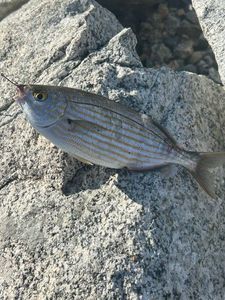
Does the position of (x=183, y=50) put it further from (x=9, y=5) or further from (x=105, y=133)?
(x=105, y=133)

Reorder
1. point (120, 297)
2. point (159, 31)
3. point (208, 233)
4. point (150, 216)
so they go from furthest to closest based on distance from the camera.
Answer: point (159, 31), point (208, 233), point (150, 216), point (120, 297)

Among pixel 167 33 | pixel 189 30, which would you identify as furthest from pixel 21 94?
pixel 189 30

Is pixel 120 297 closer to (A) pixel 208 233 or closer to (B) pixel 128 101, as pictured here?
(A) pixel 208 233

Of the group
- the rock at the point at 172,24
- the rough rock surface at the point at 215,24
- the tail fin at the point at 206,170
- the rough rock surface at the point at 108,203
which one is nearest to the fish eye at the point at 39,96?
the rough rock surface at the point at 108,203

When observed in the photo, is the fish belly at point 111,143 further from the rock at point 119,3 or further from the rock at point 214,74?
the rock at point 119,3

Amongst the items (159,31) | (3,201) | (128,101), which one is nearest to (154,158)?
(128,101)
